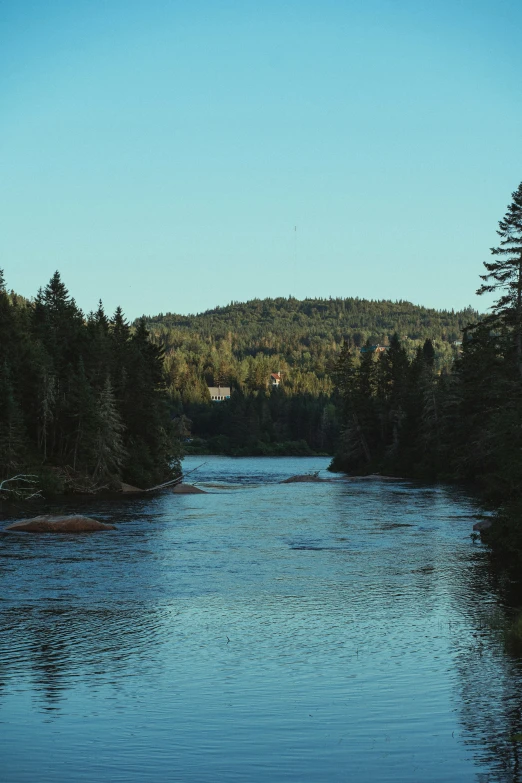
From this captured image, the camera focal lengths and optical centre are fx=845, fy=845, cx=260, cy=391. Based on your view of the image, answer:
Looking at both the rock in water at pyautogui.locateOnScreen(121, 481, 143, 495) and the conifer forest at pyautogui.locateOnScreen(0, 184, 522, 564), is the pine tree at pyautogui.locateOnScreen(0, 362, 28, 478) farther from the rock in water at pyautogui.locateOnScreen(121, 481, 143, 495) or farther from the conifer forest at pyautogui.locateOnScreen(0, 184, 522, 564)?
the rock in water at pyautogui.locateOnScreen(121, 481, 143, 495)

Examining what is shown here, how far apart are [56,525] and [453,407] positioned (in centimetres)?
6284

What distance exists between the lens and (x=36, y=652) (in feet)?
58.8

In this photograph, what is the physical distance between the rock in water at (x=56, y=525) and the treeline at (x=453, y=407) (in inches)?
741

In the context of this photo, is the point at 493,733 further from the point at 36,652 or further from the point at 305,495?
the point at 305,495

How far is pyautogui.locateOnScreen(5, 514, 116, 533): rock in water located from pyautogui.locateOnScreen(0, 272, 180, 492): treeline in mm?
18810

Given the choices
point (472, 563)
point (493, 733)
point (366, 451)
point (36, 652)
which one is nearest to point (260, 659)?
point (36, 652)

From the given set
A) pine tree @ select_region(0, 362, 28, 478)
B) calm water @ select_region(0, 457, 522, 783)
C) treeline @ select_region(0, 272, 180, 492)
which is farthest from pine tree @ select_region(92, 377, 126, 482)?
calm water @ select_region(0, 457, 522, 783)

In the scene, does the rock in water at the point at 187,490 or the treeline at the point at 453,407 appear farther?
the rock in water at the point at 187,490

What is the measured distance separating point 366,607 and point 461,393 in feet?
230

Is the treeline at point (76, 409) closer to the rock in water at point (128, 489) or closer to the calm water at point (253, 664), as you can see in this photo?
the rock in water at point (128, 489)

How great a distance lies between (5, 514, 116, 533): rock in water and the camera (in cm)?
3984

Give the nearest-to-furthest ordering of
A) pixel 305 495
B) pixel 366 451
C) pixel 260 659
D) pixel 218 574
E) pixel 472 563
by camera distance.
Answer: pixel 260 659, pixel 218 574, pixel 472 563, pixel 305 495, pixel 366 451

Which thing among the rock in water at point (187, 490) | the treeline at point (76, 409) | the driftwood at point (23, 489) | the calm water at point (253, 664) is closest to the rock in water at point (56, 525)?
the calm water at point (253, 664)

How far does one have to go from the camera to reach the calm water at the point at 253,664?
464 inches
